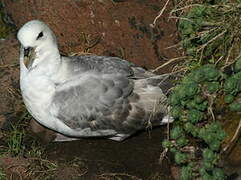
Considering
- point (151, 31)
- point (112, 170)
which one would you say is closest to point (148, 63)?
point (151, 31)

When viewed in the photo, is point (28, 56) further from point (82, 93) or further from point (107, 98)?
point (107, 98)

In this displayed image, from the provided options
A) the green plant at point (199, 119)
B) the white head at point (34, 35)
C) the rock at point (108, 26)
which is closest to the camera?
the green plant at point (199, 119)

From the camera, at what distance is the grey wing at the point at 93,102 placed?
414cm

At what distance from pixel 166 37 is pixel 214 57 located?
4.01 feet

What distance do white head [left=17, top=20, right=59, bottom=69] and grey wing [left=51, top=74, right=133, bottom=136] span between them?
0.28m

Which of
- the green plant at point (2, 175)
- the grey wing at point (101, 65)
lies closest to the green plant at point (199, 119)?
the grey wing at point (101, 65)

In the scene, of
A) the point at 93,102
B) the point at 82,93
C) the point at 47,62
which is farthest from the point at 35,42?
the point at 93,102

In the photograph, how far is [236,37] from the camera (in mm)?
3340

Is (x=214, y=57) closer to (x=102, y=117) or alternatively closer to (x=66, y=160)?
(x=102, y=117)

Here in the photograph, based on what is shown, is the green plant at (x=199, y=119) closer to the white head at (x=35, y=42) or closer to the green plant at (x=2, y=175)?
the white head at (x=35, y=42)

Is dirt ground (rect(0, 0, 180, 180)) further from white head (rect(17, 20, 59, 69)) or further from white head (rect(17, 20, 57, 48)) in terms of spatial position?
white head (rect(17, 20, 57, 48))

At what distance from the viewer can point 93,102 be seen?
4164mm

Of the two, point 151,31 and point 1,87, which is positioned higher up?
point 151,31

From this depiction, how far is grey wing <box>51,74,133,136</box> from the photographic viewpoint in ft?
13.6
